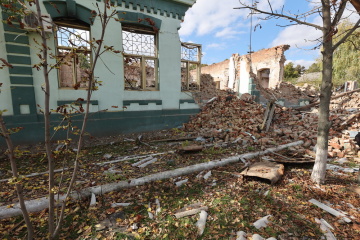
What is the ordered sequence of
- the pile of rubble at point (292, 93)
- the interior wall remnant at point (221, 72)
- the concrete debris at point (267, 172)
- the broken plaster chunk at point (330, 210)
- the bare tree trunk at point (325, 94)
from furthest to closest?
1. the interior wall remnant at point (221, 72)
2. the pile of rubble at point (292, 93)
3. the concrete debris at point (267, 172)
4. the bare tree trunk at point (325, 94)
5. the broken plaster chunk at point (330, 210)

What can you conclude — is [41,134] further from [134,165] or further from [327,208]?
[327,208]

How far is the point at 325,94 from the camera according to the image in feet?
10.5

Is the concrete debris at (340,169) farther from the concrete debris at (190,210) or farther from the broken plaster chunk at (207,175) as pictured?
the concrete debris at (190,210)

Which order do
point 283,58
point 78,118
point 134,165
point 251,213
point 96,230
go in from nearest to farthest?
point 96,230 → point 251,213 → point 134,165 → point 78,118 → point 283,58

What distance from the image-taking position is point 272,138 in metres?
6.38

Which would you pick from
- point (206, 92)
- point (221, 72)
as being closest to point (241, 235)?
point (206, 92)

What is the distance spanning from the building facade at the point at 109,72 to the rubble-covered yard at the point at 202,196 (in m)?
1.27

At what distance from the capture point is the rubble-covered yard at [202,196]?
2.37 meters

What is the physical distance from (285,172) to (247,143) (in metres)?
2.03

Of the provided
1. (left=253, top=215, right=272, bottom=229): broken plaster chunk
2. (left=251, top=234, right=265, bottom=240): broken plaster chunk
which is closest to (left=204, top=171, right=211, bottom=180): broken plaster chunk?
(left=253, top=215, right=272, bottom=229): broken plaster chunk

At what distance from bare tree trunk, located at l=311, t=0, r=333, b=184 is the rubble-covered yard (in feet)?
1.14

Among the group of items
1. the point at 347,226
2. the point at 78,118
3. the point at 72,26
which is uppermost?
the point at 72,26

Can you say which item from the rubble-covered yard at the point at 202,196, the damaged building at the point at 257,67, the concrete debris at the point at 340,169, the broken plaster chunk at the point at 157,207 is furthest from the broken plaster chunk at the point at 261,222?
the damaged building at the point at 257,67

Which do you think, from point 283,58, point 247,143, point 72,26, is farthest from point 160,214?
point 283,58
